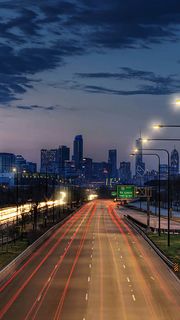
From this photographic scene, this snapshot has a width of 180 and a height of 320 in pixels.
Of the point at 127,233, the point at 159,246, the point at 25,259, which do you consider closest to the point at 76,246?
the point at 159,246

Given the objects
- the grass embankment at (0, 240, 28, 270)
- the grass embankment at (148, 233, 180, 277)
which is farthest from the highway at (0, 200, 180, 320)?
the grass embankment at (0, 240, 28, 270)

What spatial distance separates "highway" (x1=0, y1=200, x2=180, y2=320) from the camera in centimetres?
3412

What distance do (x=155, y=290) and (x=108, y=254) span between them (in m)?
23.1

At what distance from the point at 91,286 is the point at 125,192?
72196mm

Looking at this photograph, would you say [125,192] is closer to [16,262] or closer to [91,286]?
[16,262]

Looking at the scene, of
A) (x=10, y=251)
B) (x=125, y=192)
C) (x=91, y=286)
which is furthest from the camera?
(x=125, y=192)

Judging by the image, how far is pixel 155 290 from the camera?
4219cm

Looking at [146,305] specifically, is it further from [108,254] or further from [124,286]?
[108,254]

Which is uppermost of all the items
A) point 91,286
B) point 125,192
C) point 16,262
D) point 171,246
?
point 125,192

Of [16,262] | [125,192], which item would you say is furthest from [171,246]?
[125,192]

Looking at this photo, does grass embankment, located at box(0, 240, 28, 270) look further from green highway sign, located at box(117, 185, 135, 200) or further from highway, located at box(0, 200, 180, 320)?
green highway sign, located at box(117, 185, 135, 200)

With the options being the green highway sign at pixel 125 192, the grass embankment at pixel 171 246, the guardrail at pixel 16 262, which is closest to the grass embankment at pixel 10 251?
the guardrail at pixel 16 262

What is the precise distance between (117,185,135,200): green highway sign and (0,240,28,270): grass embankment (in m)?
37.7

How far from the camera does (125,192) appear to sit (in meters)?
115
